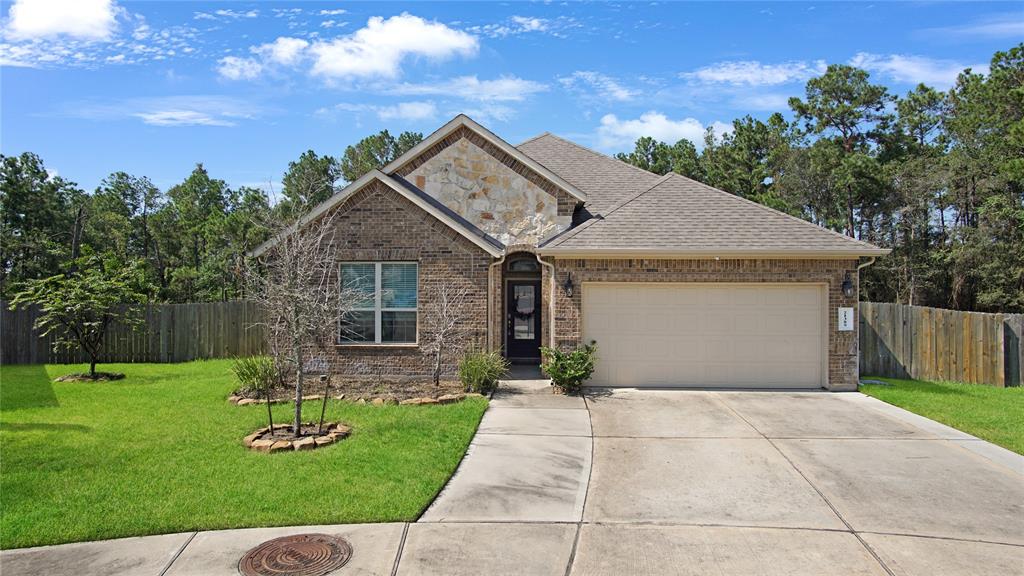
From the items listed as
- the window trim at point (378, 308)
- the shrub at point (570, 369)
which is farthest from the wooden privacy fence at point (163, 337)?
the shrub at point (570, 369)

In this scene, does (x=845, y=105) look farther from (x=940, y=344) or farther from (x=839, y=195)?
(x=940, y=344)

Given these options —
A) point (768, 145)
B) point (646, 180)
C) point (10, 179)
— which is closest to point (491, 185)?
point (646, 180)

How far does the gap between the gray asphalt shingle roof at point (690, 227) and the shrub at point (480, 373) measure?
2.56 metres

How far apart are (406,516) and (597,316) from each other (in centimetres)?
741

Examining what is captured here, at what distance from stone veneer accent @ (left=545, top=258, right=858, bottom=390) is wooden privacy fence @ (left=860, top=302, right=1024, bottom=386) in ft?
9.26

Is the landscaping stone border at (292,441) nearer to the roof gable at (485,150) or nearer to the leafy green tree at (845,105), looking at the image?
the roof gable at (485,150)

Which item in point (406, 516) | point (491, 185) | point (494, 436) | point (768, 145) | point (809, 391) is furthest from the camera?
point (768, 145)

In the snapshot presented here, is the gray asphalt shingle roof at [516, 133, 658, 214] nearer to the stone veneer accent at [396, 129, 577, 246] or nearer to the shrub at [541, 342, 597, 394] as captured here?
the stone veneer accent at [396, 129, 577, 246]

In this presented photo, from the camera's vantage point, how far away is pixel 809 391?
1228 cm

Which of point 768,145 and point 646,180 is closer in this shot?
point 646,180

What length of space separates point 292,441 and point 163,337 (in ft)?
36.7

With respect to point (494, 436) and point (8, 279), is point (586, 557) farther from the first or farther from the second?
point (8, 279)

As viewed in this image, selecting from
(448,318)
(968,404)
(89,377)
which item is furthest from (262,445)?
(968,404)

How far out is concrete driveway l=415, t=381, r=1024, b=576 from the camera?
511cm
